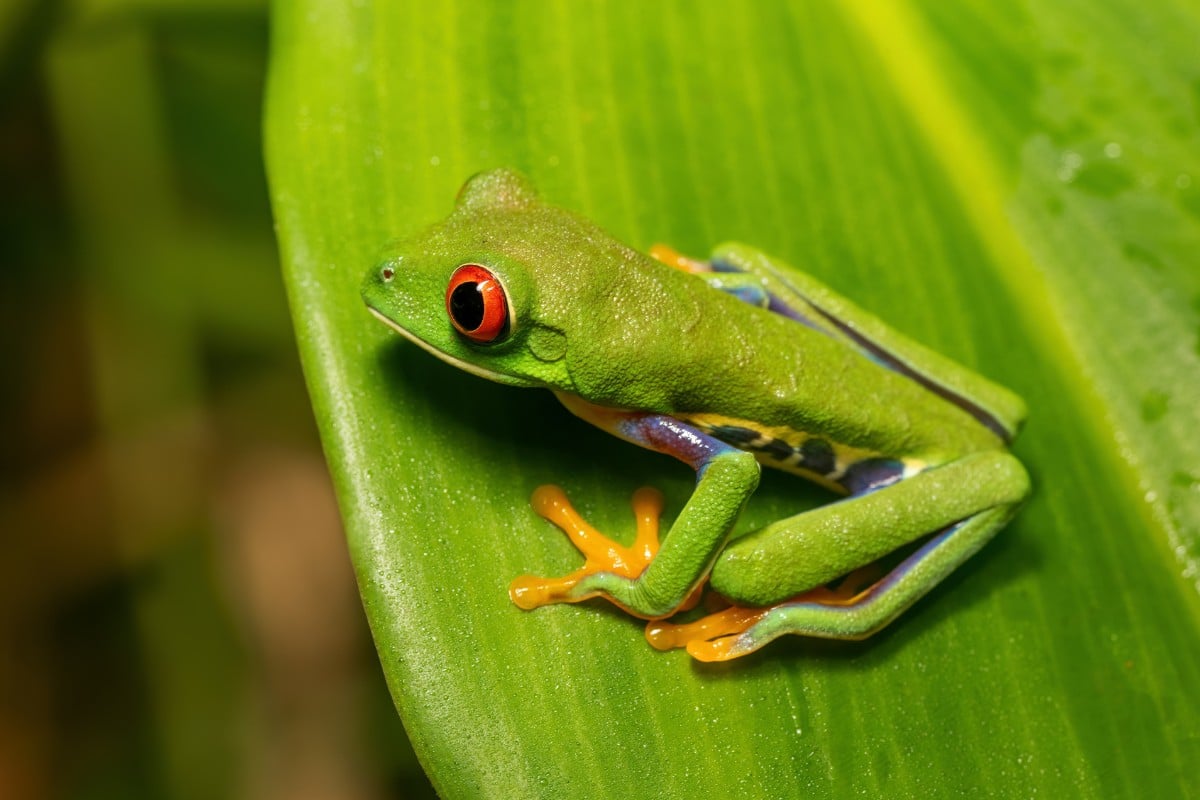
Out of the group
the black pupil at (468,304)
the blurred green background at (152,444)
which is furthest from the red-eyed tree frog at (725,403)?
the blurred green background at (152,444)

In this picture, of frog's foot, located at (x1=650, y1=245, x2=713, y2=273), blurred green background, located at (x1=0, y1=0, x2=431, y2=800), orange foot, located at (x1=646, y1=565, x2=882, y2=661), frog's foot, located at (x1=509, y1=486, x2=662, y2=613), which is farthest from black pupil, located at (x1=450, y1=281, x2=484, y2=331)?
blurred green background, located at (x1=0, y1=0, x2=431, y2=800)

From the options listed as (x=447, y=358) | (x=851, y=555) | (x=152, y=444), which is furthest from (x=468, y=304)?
(x=152, y=444)

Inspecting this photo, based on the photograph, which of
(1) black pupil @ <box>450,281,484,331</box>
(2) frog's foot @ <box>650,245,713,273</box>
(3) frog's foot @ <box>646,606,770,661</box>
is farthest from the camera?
(2) frog's foot @ <box>650,245,713,273</box>

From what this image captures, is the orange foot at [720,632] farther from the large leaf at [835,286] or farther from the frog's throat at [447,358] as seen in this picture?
the frog's throat at [447,358]

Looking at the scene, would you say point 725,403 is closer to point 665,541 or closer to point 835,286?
point 665,541

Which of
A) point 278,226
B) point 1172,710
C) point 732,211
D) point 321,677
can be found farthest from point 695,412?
point 321,677

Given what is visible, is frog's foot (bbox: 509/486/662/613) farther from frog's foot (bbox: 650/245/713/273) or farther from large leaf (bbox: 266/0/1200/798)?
frog's foot (bbox: 650/245/713/273)
